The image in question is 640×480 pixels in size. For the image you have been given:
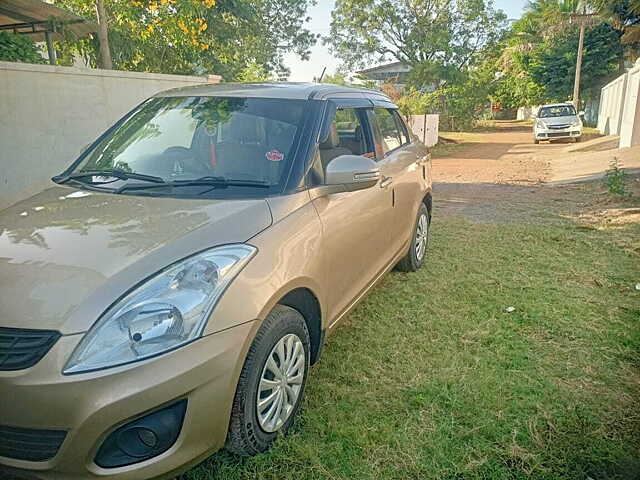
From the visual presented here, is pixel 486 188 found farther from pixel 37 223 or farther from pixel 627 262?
pixel 37 223

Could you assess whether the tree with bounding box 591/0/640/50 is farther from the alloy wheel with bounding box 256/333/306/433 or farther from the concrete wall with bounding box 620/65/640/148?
the alloy wheel with bounding box 256/333/306/433

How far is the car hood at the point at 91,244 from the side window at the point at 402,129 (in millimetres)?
2494

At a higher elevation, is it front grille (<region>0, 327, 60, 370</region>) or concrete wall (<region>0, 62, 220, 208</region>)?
concrete wall (<region>0, 62, 220, 208</region>)

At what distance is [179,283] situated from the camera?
1.84m

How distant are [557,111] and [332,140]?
19865 mm

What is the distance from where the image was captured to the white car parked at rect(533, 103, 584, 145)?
1870cm

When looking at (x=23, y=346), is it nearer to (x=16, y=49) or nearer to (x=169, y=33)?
(x=16, y=49)

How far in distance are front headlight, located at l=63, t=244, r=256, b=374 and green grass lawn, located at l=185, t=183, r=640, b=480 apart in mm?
819

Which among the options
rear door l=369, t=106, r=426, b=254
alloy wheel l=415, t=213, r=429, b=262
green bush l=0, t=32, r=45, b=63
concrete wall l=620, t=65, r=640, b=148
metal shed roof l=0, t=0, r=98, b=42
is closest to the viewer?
rear door l=369, t=106, r=426, b=254

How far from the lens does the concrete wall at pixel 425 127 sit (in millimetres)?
17609

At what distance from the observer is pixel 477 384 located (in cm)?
283

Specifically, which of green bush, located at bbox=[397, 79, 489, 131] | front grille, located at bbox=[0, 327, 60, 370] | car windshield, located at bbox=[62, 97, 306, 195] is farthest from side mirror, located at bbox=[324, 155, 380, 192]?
green bush, located at bbox=[397, 79, 489, 131]

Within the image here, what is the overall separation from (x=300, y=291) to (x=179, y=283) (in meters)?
0.71

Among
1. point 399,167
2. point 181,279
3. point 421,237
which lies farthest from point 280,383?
point 421,237
